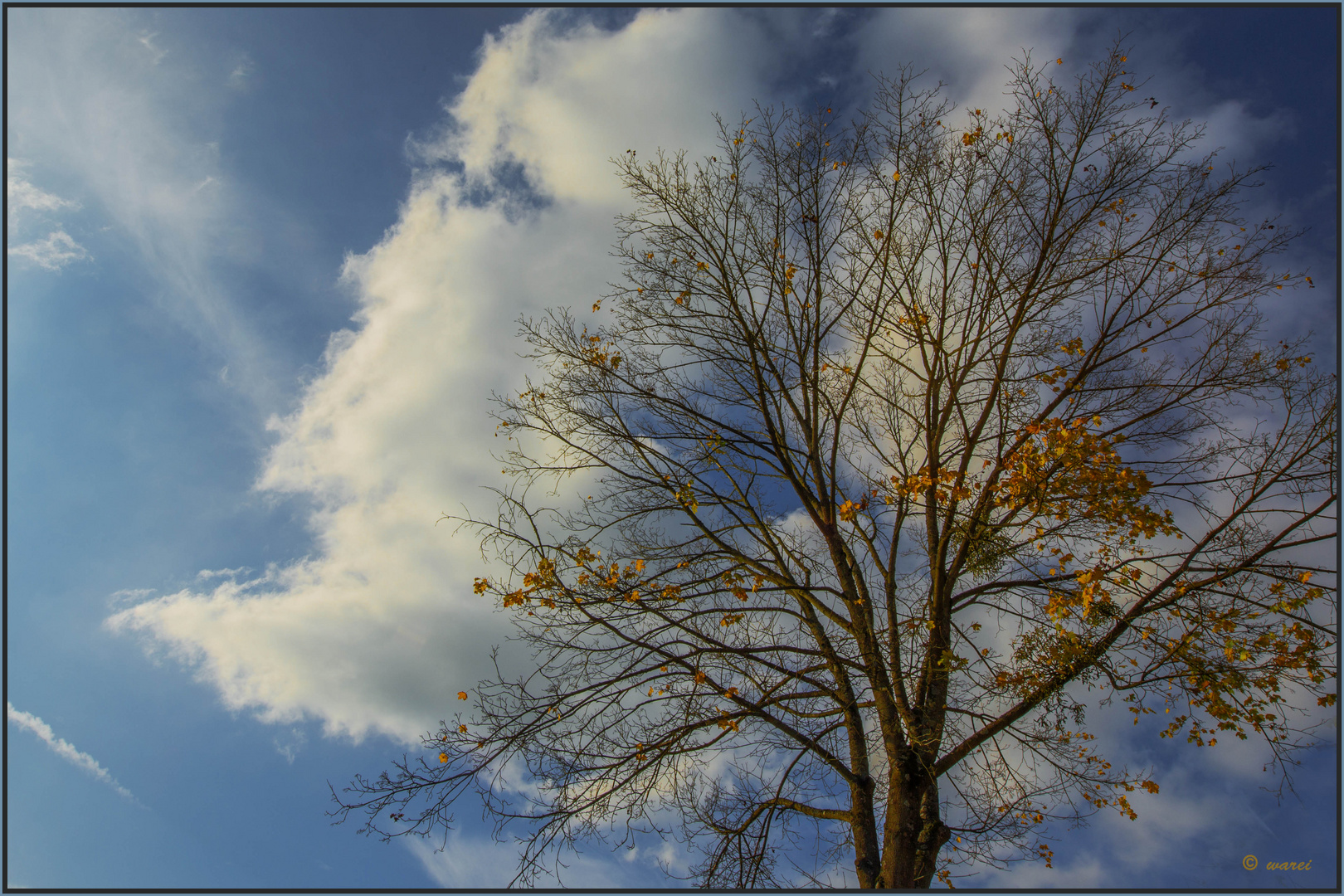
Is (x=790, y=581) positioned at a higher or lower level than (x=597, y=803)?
higher

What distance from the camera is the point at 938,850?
20.9 ft

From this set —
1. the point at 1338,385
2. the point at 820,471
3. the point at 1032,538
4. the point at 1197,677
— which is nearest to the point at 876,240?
the point at 820,471

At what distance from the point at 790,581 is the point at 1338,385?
5486 mm

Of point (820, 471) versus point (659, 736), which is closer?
point (659, 736)

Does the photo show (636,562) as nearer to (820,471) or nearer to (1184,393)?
(820,471)

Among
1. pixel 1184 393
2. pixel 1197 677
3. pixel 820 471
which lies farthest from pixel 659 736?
pixel 1184 393

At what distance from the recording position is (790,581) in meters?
7.65

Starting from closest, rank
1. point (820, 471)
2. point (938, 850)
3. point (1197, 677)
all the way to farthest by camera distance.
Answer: point (1197, 677)
point (938, 850)
point (820, 471)

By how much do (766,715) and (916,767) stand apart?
1.46m

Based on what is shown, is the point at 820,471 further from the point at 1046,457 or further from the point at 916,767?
the point at 916,767

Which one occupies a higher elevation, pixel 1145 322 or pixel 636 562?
pixel 1145 322

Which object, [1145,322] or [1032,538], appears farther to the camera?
[1145,322]

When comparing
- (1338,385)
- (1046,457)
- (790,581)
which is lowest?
(790,581)

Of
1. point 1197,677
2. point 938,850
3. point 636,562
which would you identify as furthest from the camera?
point 636,562
